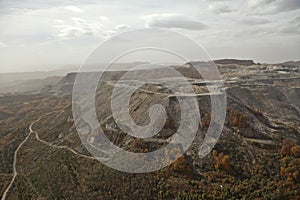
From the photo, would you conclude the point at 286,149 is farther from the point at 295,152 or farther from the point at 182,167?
the point at 182,167

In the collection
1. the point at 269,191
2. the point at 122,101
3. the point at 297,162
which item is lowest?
the point at 269,191

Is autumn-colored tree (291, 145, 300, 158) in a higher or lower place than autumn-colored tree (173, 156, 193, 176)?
higher

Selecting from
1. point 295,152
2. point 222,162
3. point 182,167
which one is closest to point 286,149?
point 295,152

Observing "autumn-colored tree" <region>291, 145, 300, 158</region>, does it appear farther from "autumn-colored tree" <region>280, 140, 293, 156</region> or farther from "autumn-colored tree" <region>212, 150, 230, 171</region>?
"autumn-colored tree" <region>212, 150, 230, 171</region>

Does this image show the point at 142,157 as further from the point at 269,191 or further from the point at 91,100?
the point at 91,100

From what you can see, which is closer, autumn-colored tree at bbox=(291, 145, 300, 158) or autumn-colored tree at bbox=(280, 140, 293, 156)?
autumn-colored tree at bbox=(291, 145, 300, 158)

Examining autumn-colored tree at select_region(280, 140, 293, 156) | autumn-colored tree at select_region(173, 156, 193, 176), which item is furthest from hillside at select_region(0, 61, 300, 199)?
autumn-colored tree at select_region(173, 156, 193, 176)

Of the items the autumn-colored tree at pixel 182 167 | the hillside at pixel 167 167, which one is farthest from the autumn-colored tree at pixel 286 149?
the autumn-colored tree at pixel 182 167

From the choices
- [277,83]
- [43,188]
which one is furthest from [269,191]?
[277,83]

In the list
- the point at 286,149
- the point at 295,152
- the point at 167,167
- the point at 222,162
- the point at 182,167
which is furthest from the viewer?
the point at 167,167

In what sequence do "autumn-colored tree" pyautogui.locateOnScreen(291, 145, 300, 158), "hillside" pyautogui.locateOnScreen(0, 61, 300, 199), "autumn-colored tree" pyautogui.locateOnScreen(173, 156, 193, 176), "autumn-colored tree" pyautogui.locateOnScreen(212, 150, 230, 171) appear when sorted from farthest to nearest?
"autumn-colored tree" pyautogui.locateOnScreen(173, 156, 193, 176)
"autumn-colored tree" pyautogui.locateOnScreen(291, 145, 300, 158)
"autumn-colored tree" pyautogui.locateOnScreen(212, 150, 230, 171)
"hillside" pyautogui.locateOnScreen(0, 61, 300, 199)

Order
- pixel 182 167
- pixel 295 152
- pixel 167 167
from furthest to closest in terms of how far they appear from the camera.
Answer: pixel 167 167 → pixel 182 167 → pixel 295 152
